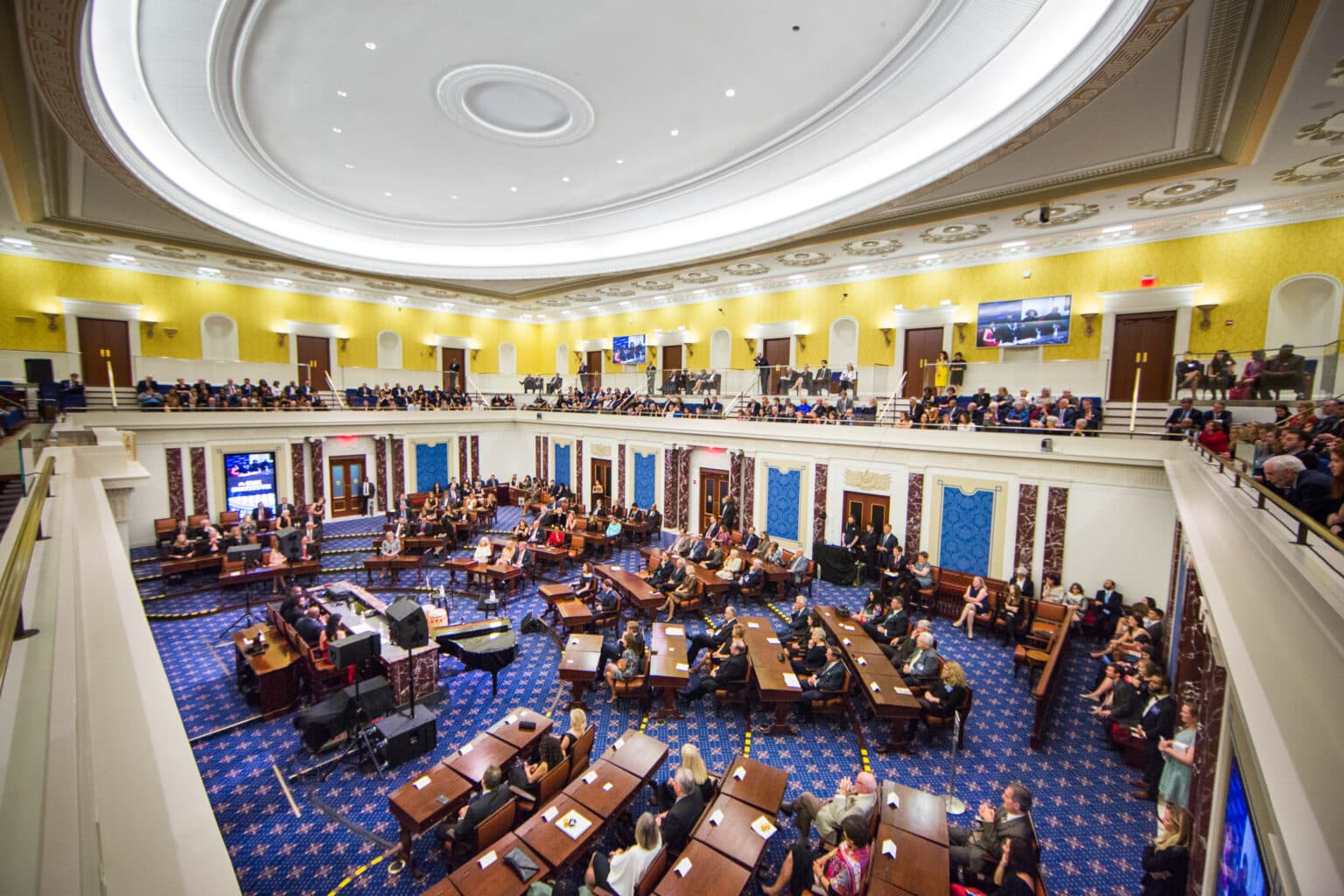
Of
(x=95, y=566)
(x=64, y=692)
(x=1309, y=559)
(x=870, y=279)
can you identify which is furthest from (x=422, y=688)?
(x=870, y=279)

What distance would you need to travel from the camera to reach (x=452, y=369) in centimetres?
2495

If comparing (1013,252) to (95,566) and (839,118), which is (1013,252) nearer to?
(839,118)

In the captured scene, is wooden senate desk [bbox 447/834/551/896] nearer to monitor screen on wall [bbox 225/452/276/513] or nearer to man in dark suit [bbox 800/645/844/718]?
man in dark suit [bbox 800/645/844/718]

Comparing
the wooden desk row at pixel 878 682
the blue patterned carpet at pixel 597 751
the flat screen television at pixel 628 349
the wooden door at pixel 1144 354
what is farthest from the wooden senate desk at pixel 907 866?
the flat screen television at pixel 628 349

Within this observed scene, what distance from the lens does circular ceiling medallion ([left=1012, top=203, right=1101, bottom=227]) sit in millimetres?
11617

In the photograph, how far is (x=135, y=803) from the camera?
5.64 ft

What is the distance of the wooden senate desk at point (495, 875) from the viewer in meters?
4.32

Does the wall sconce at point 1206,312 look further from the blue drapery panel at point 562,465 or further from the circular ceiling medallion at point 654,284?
the blue drapery panel at point 562,465

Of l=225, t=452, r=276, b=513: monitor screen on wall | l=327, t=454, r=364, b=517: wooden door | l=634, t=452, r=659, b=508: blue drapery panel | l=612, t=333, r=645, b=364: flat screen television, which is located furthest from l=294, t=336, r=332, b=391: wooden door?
l=634, t=452, r=659, b=508: blue drapery panel

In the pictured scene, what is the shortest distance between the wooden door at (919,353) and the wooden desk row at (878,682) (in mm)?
9495

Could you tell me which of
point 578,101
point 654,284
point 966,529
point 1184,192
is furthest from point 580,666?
point 654,284

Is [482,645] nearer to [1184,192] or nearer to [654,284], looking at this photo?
[1184,192]

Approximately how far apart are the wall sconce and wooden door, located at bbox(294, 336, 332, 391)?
2624 cm

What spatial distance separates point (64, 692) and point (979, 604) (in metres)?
12.0
